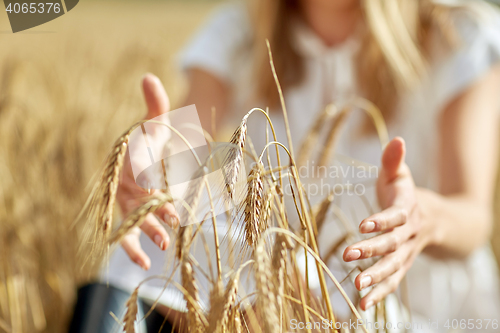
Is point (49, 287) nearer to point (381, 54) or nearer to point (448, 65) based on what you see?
point (381, 54)

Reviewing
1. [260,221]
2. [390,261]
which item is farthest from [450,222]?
[260,221]

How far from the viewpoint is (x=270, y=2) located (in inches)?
40.9

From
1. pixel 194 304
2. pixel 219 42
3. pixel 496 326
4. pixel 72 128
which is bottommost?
pixel 496 326

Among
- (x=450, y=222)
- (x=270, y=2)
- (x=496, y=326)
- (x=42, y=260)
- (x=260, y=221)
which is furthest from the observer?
(x=270, y=2)

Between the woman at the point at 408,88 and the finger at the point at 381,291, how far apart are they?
0.54 ft

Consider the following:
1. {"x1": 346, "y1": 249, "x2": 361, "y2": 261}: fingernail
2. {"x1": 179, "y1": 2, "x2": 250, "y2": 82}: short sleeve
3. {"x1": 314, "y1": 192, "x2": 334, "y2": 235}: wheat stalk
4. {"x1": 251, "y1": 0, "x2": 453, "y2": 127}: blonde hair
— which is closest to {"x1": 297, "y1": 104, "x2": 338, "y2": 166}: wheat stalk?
{"x1": 314, "y1": 192, "x2": 334, "y2": 235}: wheat stalk

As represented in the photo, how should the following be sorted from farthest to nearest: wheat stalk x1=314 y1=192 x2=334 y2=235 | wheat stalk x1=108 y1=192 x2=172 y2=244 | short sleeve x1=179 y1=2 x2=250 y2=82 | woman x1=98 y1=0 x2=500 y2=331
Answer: short sleeve x1=179 y1=2 x2=250 y2=82, woman x1=98 y1=0 x2=500 y2=331, wheat stalk x1=314 y1=192 x2=334 y2=235, wheat stalk x1=108 y1=192 x2=172 y2=244

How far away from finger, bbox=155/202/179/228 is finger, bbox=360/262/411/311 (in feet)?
0.60

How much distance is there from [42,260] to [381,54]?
101 centimetres

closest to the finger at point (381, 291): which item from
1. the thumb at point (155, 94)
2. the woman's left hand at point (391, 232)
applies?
the woman's left hand at point (391, 232)

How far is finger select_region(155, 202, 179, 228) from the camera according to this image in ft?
1.02

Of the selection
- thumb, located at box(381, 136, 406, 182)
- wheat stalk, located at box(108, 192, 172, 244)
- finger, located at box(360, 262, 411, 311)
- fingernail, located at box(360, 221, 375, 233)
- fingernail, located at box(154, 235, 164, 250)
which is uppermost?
wheat stalk, located at box(108, 192, 172, 244)

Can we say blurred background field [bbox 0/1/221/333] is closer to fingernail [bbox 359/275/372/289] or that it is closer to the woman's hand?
the woman's hand

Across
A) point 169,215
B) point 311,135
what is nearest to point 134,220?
point 169,215
